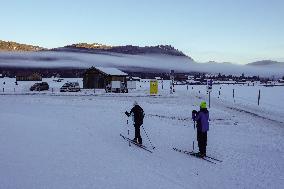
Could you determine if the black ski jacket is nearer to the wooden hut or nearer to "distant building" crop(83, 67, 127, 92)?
"distant building" crop(83, 67, 127, 92)

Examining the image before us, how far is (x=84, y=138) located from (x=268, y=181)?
609 cm

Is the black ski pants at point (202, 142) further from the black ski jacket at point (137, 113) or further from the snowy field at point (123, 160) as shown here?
the black ski jacket at point (137, 113)

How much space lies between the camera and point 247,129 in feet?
66.8

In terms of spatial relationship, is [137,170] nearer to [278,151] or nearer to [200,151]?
[200,151]

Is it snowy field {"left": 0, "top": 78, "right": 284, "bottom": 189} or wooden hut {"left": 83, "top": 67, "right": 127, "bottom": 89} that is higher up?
wooden hut {"left": 83, "top": 67, "right": 127, "bottom": 89}

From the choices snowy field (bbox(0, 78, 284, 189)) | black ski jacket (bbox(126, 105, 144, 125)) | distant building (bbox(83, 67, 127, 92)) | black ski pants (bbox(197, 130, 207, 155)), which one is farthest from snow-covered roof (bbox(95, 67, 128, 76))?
black ski pants (bbox(197, 130, 207, 155))

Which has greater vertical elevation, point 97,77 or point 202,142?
point 97,77

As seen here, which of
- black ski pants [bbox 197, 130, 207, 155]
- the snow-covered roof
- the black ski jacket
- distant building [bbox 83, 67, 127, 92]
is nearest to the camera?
black ski pants [bbox 197, 130, 207, 155]

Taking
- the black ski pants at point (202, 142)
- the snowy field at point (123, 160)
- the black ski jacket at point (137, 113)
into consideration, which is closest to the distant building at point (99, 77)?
the snowy field at point (123, 160)

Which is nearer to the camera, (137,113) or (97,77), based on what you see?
(137,113)

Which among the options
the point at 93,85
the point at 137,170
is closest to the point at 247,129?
the point at 137,170

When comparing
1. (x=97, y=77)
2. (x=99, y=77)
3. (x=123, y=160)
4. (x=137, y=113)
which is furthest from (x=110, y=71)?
(x=123, y=160)

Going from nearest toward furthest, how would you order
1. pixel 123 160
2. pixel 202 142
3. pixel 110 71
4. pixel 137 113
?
1. pixel 123 160
2. pixel 202 142
3. pixel 137 113
4. pixel 110 71

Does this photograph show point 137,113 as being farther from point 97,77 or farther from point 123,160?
point 97,77
